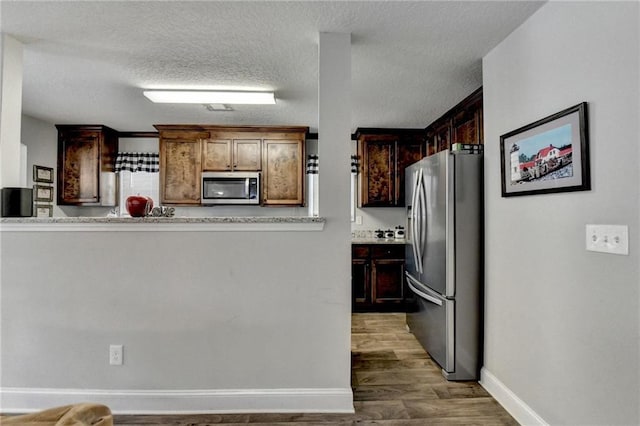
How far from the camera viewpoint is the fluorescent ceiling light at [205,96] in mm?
3026

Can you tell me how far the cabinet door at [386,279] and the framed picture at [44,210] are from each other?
4.37 meters

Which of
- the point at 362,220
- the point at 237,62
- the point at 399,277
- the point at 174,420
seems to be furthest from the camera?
the point at 362,220

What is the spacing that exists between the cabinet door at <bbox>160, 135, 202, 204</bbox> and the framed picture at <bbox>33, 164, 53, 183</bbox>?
1464mm

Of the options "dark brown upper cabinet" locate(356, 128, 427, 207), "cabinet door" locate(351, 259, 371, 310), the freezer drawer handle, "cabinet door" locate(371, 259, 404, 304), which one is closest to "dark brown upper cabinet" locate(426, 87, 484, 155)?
"dark brown upper cabinet" locate(356, 128, 427, 207)

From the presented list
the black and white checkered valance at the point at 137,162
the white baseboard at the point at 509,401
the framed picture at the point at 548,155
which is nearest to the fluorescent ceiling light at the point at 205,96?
the black and white checkered valance at the point at 137,162

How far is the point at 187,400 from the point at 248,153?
305cm

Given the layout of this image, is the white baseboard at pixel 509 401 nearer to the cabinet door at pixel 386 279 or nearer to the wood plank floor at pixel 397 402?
the wood plank floor at pixel 397 402

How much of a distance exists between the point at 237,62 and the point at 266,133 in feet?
5.91

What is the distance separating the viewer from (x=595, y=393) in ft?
4.89

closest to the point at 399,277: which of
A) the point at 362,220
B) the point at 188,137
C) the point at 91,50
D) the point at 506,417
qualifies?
the point at 362,220

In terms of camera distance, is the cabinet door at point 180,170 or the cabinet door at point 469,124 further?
the cabinet door at point 180,170

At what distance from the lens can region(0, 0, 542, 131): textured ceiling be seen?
6.17 feet

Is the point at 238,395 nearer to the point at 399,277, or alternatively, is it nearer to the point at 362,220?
the point at 399,277

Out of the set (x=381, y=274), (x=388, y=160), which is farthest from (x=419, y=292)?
(x=388, y=160)
